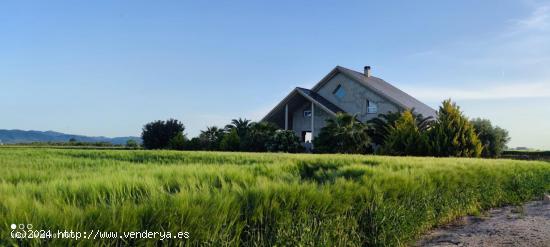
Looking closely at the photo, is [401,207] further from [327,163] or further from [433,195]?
[327,163]

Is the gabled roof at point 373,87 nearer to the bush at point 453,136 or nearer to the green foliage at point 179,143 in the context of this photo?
the bush at point 453,136

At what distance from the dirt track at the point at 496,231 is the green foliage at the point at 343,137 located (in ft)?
58.5

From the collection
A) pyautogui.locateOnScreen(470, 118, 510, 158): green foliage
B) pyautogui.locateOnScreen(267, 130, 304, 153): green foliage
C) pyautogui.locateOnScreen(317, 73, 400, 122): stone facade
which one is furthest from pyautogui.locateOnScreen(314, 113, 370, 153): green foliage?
pyautogui.locateOnScreen(470, 118, 510, 158): green foliage

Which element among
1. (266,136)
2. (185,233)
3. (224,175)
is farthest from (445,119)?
(185,233)

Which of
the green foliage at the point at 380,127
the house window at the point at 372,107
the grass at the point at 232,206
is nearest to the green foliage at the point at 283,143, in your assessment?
the green foliage at the point at 380,127

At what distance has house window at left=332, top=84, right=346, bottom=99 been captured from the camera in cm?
3588

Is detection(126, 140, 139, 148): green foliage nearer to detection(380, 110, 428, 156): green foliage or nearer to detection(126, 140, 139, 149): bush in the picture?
detection(126, 140, 139, 149): bush

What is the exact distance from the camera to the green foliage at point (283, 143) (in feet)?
98.4

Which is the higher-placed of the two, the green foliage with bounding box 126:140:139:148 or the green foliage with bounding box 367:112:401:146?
the green foliage with bounding box 367:112:401:146

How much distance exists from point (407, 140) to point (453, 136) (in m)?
2.44

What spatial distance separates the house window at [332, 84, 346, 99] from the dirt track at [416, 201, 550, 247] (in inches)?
1049

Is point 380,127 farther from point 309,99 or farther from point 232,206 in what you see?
point 232,206

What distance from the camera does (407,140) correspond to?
78.7 feet

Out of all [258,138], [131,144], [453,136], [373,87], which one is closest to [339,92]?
[373,87]
